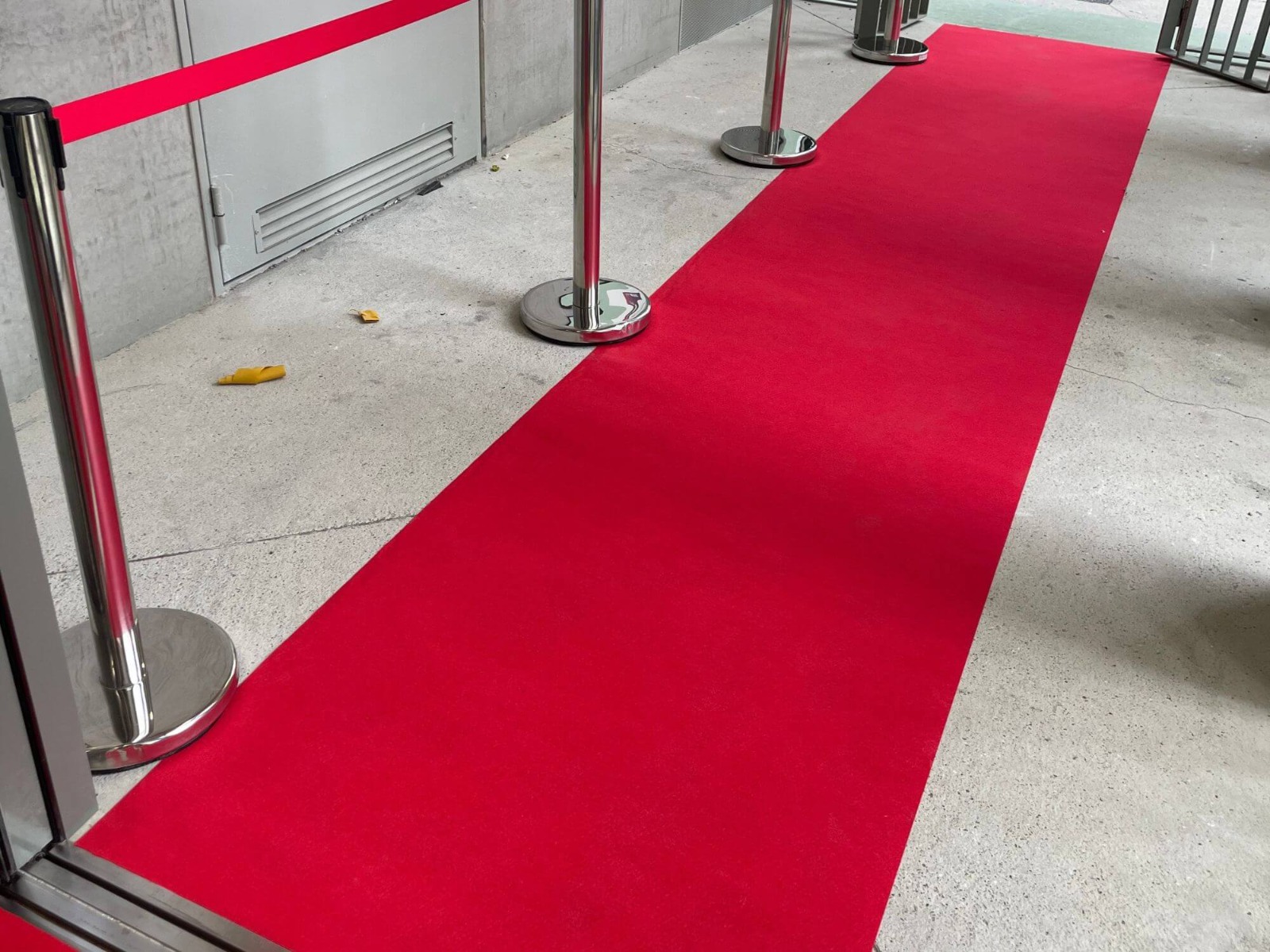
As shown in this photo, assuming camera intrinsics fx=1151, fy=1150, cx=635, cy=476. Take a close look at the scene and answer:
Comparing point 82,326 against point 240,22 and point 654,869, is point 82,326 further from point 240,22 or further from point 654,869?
point 240,22

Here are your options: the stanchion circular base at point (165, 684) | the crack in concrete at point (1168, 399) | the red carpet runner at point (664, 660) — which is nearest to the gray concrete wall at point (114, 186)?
the stanchion circular base at point (165, 684)

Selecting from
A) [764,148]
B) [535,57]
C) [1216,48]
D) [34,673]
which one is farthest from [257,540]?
[1216,48]

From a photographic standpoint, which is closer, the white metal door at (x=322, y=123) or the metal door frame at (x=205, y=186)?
the metal door frame at (x=205, y=186)

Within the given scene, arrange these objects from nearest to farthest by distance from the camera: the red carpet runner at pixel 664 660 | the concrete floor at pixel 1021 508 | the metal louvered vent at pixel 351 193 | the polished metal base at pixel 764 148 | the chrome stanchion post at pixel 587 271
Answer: the red carpet runner at pixel 664 660
the concrete floor at pixel 1021 508
the chrome stanchion post at pixel 587 271
the metal louvered vent at pixel 351 193
the polished metal base at pixel 764 148

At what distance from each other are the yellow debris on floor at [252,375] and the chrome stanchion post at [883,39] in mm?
4628

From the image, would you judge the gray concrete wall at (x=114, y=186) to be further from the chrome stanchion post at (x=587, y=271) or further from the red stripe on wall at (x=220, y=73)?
the chrome stanchion post at (x=587, y=271)

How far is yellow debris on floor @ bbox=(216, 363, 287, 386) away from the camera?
3.24 metres

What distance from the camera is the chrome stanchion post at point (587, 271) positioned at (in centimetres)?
322

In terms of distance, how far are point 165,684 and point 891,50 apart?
581 centimetres

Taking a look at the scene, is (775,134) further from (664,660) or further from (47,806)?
(47,806)

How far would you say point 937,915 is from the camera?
76.0 inches

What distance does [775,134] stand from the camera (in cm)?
516

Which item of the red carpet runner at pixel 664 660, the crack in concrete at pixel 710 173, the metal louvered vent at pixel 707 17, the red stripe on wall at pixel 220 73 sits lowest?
the red carpet runner at pixel 664 660

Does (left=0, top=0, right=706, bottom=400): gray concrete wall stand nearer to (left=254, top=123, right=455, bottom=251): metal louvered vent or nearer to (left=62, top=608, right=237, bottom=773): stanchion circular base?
(left=254, top=123, right=455, bottom=251): metal louvered vent
